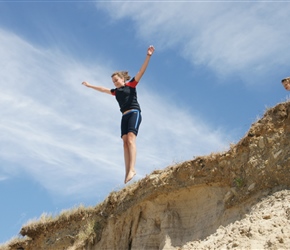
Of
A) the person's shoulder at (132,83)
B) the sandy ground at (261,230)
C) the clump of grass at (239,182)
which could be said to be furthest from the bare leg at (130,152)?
the sandy ground at (261,230)

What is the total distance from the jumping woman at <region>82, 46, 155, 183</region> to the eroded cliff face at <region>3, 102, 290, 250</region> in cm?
96

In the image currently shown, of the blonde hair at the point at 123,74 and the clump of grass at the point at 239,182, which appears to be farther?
the blonde hair at the point at 123,74

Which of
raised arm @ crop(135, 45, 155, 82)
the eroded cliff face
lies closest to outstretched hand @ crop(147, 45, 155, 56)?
raised arm @ crop(135, 45, 155, 82)

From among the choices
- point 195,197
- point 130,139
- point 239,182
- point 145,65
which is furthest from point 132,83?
point 239,182

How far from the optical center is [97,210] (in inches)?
554

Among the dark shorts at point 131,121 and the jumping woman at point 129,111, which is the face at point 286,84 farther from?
the dark shorts at point 131,121

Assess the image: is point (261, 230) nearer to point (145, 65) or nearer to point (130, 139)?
point (130, 139)

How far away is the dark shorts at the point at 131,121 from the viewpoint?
11602mm

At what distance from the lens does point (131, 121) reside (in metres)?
11.6

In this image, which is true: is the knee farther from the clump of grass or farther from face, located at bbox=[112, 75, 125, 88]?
the clump of grass

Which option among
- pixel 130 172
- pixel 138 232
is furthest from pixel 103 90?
pixel 138 232

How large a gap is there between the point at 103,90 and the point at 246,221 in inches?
196

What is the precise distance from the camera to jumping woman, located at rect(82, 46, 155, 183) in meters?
11.6

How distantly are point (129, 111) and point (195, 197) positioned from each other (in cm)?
230
